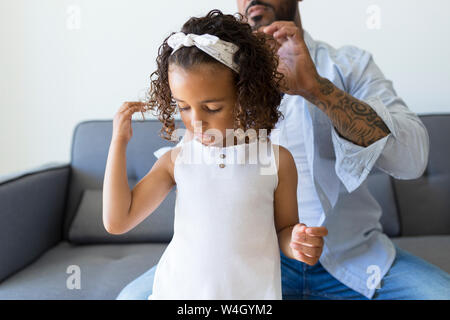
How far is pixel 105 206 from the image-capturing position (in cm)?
69

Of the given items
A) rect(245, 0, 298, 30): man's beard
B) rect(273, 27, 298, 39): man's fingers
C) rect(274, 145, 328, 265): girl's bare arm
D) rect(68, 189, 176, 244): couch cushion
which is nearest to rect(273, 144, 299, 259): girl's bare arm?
rect(274, 145, 328, 265): girl's bare arm

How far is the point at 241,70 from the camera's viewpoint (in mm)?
673

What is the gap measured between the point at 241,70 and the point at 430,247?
1.08 metres

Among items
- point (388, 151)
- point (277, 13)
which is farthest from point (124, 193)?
point (277, 13)

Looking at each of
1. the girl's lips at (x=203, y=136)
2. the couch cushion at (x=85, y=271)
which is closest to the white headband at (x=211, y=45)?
the girl's lips at (x=203, y=136)

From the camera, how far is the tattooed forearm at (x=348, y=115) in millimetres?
911

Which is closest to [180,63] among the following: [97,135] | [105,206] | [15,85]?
[105,206]

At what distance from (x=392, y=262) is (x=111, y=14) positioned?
1.50 meters

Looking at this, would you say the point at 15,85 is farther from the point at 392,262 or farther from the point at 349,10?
the point at 392,262

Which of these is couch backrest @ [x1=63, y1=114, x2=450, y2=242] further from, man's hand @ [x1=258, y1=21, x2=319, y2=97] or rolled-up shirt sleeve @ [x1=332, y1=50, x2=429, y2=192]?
man's hand @ [x1=258, y1=21, x2=319, y2=97]

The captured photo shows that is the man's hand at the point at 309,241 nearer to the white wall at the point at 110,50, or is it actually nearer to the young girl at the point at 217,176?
the young girl at the point at 217,176

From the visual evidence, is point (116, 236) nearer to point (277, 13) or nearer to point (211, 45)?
point (277, 13)
